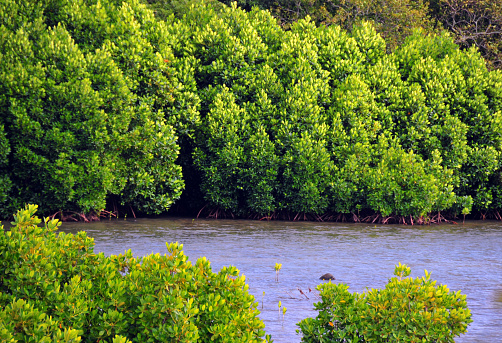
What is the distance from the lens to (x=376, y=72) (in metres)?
18.5

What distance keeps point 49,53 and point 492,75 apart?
1341 cm

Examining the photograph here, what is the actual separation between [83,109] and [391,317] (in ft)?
41.6

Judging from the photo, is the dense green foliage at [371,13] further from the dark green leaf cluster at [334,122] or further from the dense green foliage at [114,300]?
the dense green foliage at [114,300]

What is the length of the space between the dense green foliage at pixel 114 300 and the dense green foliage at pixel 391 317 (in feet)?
2.04

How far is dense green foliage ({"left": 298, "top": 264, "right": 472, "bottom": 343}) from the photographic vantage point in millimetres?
4676

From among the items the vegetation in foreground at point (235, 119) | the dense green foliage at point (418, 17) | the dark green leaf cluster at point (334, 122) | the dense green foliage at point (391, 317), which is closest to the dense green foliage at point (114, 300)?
the dense green foliage at point (391, 317)

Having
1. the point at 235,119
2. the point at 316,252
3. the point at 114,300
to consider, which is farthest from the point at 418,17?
the point at 114,300

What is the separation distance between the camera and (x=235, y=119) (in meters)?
17.6

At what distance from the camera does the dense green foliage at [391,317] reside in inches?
184

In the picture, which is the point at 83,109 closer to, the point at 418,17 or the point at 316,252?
the point at 316,252

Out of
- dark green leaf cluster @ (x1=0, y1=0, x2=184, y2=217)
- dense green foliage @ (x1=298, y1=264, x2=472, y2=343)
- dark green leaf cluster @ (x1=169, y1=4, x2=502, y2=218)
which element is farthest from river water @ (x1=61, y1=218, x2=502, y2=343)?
dense green foliage @ (x1=298, y1=264, x2=472, y2=343)

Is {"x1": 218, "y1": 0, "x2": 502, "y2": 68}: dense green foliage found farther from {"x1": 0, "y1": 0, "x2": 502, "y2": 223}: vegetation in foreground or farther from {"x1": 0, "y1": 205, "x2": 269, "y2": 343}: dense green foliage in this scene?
{"x1": 0, "y1": 205, "x2": 269, "y2": 343}: dense green foliage

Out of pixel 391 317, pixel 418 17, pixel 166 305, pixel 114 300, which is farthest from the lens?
pixel 418 17

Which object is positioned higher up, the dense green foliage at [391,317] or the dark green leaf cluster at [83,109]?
the dark green leaf cluster at [83,109]
